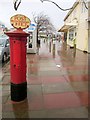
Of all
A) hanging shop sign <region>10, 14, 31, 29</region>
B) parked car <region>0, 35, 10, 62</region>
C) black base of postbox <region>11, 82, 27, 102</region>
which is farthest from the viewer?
parked car <region>0, 35, 10, 62</region>

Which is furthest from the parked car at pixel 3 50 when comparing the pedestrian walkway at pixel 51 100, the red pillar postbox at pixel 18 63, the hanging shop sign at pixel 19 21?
the hanging shop sign at pixel 19 21

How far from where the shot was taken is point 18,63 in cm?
582

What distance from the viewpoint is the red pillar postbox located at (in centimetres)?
573

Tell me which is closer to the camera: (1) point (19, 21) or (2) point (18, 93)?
(1) point (19, 21)

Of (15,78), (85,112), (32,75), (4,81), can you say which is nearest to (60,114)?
(85,112)

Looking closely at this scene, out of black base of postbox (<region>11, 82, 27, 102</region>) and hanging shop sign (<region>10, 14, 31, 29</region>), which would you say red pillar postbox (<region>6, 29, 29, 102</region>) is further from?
hanging shop sign (<region>10, 14, 31, 29</region>)

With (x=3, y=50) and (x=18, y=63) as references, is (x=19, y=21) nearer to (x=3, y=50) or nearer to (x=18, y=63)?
(x=18, y=63)

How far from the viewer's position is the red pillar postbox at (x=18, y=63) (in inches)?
226

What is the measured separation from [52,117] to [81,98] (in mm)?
1544

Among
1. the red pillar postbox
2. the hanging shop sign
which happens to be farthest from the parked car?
the hanging shop sign

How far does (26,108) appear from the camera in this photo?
17.4 ft

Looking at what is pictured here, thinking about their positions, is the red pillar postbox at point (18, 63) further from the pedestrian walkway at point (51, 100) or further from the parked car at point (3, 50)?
the parked car at point (3, 50)

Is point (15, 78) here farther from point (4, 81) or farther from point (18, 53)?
point (4, 81)

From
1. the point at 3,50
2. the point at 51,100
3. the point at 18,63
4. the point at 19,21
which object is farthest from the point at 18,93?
the point at 3,50
